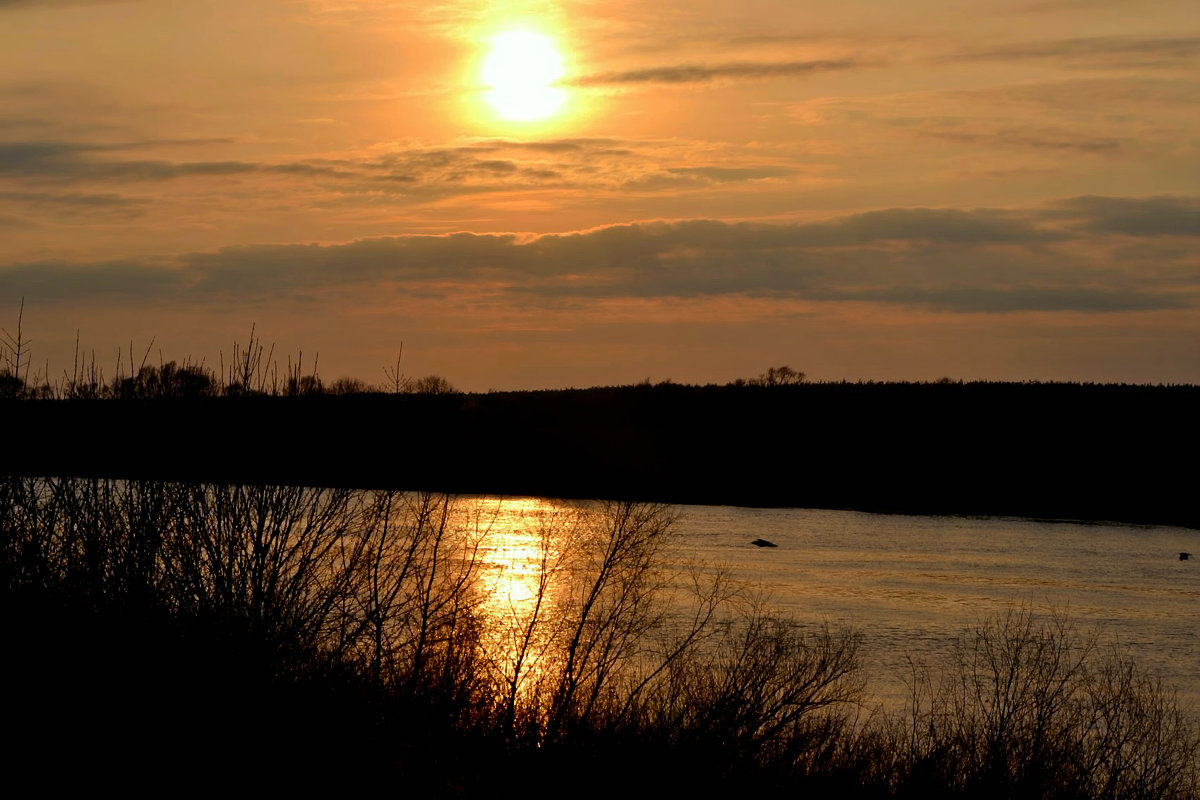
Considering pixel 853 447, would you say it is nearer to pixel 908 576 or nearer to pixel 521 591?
pixel 908 576

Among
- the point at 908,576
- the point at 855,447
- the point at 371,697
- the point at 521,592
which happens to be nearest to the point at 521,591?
the point at 521,592

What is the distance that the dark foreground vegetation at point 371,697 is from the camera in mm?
14094

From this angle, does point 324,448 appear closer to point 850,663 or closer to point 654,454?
point 850,663

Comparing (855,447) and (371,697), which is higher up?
(855,447)

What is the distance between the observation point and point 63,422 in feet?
63.6

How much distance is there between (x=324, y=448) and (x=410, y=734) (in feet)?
16.5

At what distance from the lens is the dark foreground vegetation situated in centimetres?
1409

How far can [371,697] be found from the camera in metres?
16.7

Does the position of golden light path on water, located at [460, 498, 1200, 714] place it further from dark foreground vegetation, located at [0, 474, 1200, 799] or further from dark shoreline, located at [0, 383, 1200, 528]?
dark shoreline, located at [0, 383, 1200, 528]

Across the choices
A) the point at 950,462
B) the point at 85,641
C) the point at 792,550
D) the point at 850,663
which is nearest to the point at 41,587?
the point at 85,641

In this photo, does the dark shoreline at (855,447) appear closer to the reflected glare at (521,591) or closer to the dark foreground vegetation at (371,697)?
the reflected glare at (521,591)

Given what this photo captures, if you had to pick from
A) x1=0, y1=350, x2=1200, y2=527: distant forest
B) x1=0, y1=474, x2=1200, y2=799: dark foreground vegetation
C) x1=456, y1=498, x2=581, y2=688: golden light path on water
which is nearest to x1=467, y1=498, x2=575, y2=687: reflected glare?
x1=456, y1=498, x2=581, y2=688: golden light path on water

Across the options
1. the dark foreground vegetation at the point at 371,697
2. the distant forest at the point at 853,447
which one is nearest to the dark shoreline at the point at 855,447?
the distant forest at the point at 853,447

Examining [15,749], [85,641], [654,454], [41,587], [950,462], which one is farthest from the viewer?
[654,454]
